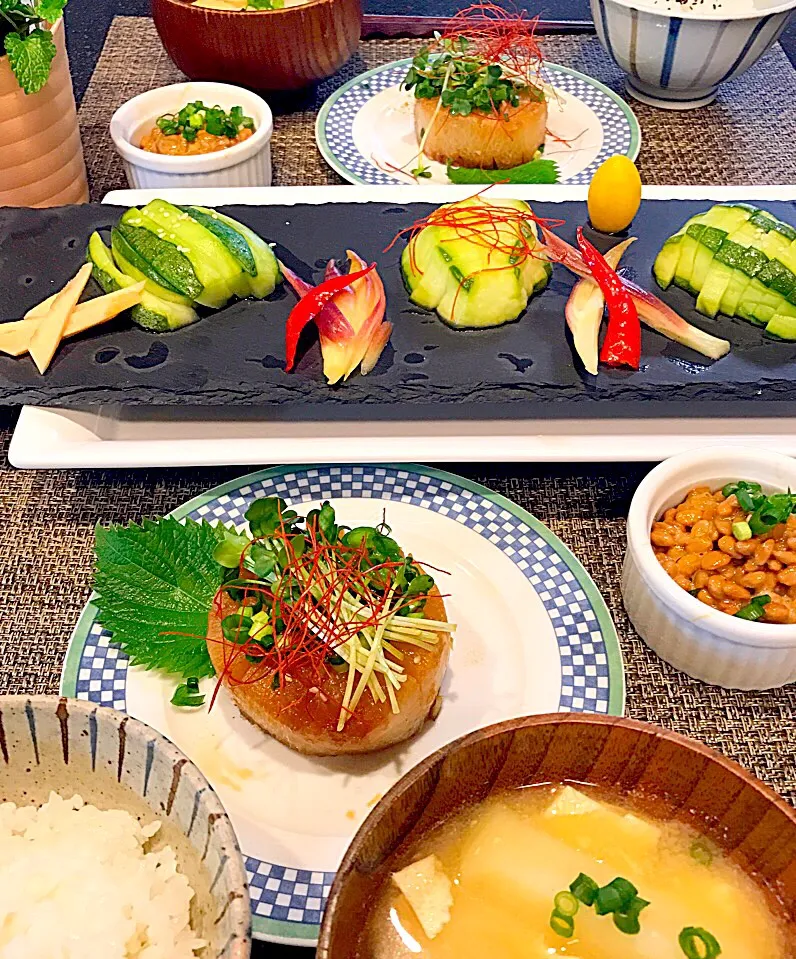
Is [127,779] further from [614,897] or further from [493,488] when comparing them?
[493,488]

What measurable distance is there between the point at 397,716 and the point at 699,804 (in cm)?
42

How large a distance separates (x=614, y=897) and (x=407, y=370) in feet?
3.71

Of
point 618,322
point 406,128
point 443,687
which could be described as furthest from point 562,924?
point 406,128

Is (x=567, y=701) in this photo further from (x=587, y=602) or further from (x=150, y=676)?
(x=150, y=676)

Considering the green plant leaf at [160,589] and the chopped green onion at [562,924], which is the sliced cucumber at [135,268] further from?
the chopped green onion at [562,924]

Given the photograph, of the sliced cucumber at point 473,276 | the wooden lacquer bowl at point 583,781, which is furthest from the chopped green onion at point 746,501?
the sliced cucumber at point 473,276

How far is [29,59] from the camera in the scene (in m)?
2.03

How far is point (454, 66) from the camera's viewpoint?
2621 millimetres

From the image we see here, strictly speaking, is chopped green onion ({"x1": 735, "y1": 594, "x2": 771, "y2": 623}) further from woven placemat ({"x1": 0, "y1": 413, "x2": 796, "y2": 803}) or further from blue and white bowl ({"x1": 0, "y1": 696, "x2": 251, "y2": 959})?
blue and white bowl ({"x1": 0, "y1": 696, "x2": 251, "y2": 959})

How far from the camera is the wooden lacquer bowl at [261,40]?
8.40ft

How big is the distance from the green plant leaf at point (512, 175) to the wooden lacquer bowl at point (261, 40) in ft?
1.88

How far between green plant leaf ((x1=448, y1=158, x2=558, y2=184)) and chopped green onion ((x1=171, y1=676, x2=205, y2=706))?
5.55 feet

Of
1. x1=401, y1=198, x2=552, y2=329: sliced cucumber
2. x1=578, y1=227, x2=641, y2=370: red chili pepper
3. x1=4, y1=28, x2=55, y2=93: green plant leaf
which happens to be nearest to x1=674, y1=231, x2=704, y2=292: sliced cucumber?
x1=578, y1=227, x2=641, y2=370: red chili pepper

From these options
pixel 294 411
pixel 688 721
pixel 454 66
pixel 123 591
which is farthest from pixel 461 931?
pixel 454 66
